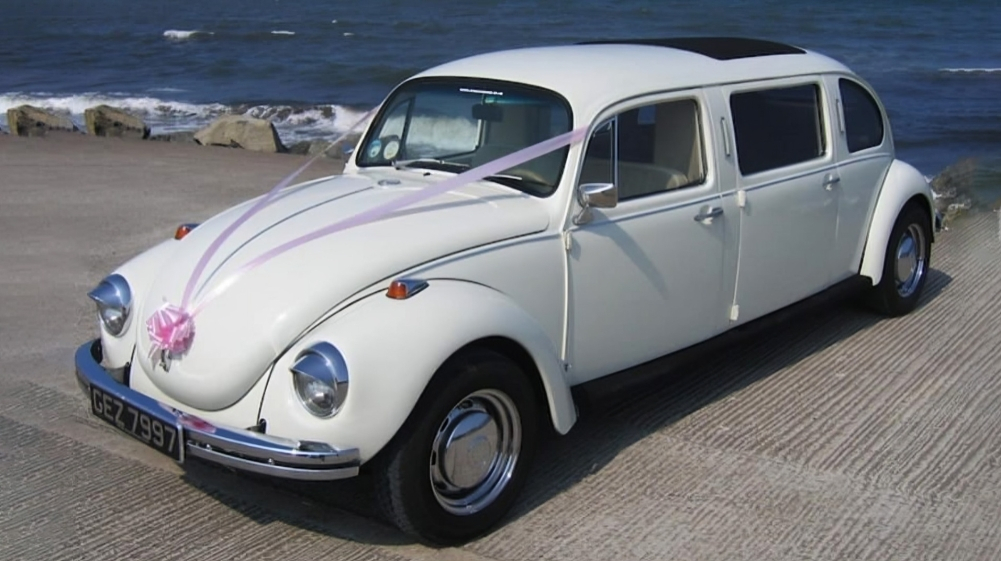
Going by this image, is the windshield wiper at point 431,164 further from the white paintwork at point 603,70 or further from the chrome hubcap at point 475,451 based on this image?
the chrome hubcap at point 475,451

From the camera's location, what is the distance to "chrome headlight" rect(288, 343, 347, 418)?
377 centimetres

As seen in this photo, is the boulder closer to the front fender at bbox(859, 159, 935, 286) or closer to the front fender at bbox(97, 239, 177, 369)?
the front fender at bbox(859, 159, 935, 286)

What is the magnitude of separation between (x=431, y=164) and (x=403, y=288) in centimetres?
123

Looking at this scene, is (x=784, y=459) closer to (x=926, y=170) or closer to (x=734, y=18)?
(x=926, y=170)

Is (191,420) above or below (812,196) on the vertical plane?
below

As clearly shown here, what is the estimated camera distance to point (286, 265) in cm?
416

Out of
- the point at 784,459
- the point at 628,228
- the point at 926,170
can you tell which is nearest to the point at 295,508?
the point at 628,228

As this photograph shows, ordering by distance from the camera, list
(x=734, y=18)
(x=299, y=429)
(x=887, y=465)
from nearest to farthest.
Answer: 1. (x=299, y=429)
2. (x=887, y=465)
3. (x=734, y=18)

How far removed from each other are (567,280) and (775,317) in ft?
5.58

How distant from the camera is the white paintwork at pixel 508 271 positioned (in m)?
3.93

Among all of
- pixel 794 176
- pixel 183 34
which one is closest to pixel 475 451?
pixel 794 176

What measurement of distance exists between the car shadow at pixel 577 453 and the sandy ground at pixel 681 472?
1 centimetres

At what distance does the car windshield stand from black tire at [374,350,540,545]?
939 millimetres

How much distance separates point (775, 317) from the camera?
5801 millimetres
